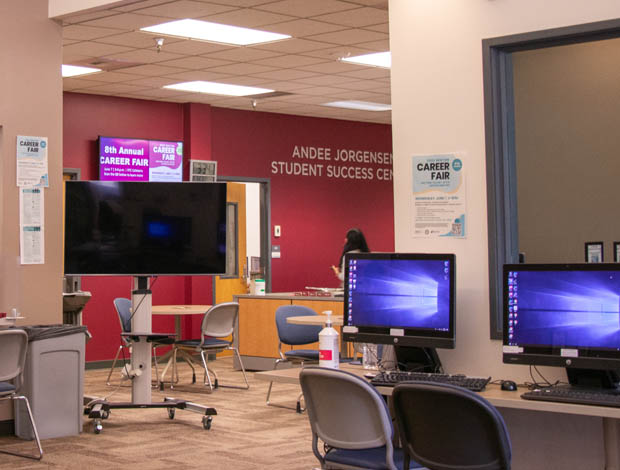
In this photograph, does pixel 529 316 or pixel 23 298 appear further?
pixel 23 298

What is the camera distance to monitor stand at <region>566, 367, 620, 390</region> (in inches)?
150

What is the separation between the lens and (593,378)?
384 centimetres

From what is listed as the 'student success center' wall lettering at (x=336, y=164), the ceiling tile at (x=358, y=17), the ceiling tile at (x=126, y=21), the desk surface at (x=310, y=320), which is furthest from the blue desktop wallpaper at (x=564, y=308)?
the 'student success center' wall lettering at (x=336, y=164)

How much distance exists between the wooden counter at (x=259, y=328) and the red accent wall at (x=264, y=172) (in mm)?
1325

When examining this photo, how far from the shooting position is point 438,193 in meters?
4.54

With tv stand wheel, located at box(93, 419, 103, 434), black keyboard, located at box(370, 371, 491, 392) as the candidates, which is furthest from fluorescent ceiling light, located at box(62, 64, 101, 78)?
black keyboard, located at box(370, 371, 491, 392)

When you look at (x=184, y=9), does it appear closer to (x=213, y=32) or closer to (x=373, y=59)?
(x=213, y=32)

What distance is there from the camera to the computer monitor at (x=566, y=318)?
376 centimetres

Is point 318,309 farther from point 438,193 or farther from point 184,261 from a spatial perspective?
point 438,193

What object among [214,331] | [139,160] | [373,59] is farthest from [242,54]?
[214,331]

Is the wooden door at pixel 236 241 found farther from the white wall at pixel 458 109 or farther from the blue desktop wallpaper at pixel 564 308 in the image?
the blue desktop wallpaper at pixel 564 308

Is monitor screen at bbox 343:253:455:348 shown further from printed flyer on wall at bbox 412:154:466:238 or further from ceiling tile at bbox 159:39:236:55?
ceiling tile at bbox 159:39:236:55

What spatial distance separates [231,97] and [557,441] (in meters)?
8.16

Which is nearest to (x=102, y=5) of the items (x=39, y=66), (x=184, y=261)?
(x=39, y=66)
